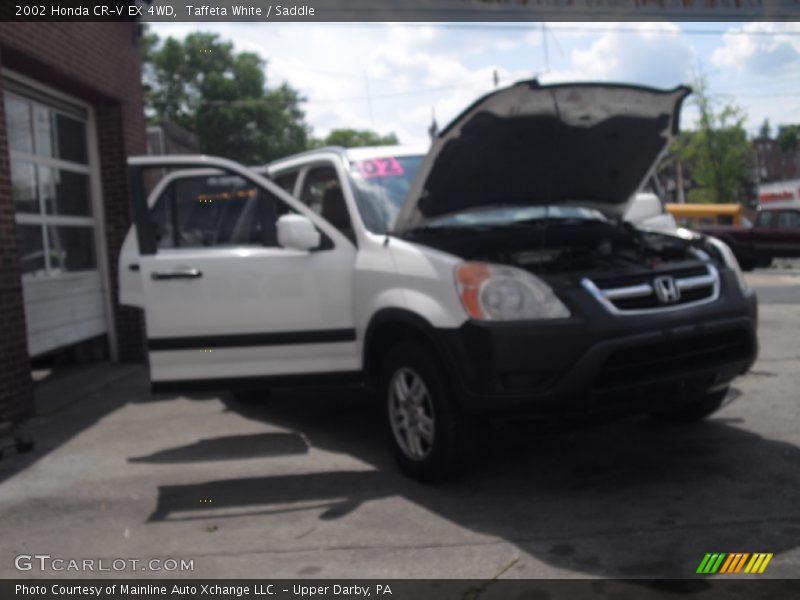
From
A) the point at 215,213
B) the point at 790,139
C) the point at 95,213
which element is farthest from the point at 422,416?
the point at 790,139

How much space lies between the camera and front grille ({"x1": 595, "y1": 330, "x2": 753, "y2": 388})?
12.9 feet

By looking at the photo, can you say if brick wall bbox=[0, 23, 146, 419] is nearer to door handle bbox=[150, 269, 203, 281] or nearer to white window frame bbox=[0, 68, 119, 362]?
white window frame bbox=[0, 68, 119, 362]

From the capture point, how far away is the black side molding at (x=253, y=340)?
16.1ft

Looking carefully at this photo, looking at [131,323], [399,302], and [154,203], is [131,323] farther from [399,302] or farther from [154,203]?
[399,302]

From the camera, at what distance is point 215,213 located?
570 cm

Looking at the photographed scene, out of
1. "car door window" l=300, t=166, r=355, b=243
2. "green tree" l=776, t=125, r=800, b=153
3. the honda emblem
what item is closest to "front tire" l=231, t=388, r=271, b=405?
"car door window" l=300, t=166, r=355, b=243

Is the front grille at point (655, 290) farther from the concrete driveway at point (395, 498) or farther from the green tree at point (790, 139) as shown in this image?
the green tree at point (790, 139)

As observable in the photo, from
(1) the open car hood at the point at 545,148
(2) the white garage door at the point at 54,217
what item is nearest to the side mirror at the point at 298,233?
(1) the open car hood at the point at 545,148

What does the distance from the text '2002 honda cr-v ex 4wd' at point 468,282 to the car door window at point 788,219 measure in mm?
16527

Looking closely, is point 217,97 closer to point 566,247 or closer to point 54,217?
point 54,217

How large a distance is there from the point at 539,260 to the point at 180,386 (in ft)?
7.67

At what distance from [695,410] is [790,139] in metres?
79.3

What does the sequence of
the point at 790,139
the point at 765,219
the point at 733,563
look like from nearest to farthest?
the point at 733,563 → the point at 765,219 → the point at 790,139

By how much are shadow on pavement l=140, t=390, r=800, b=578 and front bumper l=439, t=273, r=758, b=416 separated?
274 mm
